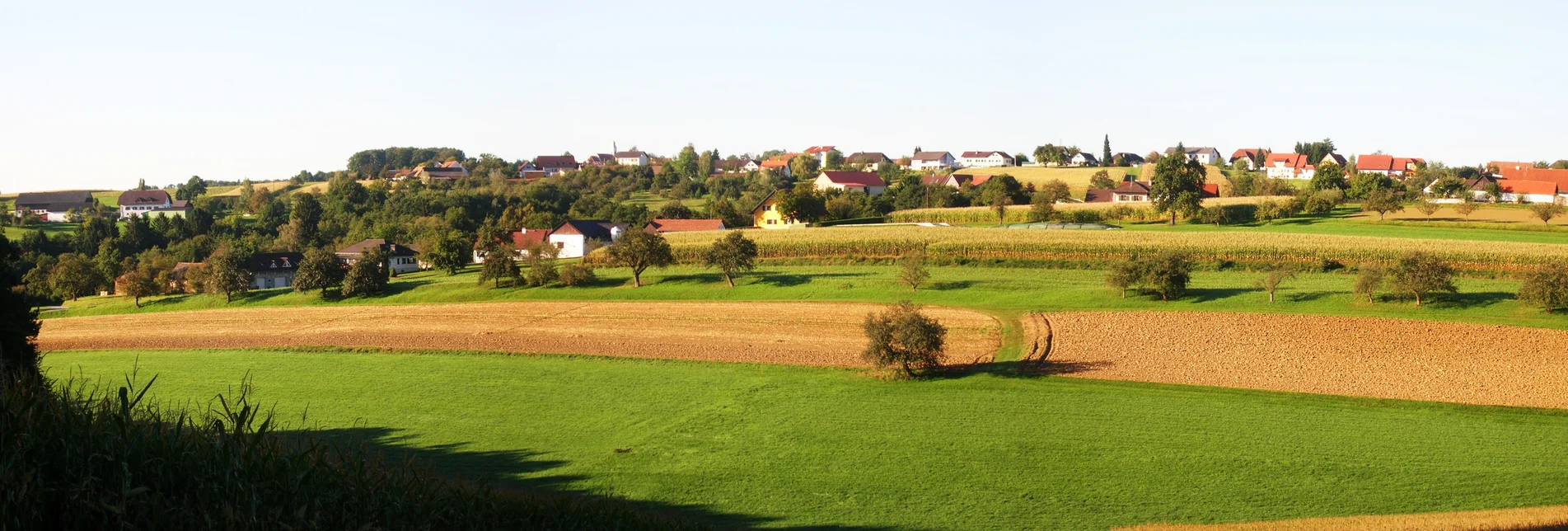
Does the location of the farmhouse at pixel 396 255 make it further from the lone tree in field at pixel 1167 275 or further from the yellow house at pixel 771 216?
the lone tree in field at pixel 1167 275

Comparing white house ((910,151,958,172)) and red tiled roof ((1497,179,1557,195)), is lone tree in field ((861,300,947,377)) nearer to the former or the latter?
red tiled roof ((1497,179,1557,195))

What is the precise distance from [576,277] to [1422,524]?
44958mm

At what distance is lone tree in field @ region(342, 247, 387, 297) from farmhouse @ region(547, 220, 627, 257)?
2078 cm

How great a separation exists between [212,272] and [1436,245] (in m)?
71.5

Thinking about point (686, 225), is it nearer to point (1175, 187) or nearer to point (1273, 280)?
point (1175, 187)

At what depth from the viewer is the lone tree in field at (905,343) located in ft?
114

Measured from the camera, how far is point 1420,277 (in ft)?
137

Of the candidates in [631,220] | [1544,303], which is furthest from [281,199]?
[1544,303]

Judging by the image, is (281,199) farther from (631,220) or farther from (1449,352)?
(1449,352)

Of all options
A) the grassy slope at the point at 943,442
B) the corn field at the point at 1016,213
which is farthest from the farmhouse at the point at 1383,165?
the grassy slope at the point at 943,442

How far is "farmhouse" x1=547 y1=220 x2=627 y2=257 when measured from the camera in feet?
269

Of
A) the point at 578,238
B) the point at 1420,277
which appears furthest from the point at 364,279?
the point at 1420,277

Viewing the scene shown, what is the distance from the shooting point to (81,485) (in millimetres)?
9828

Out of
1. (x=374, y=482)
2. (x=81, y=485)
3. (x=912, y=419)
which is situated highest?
(x=81, y=485)
